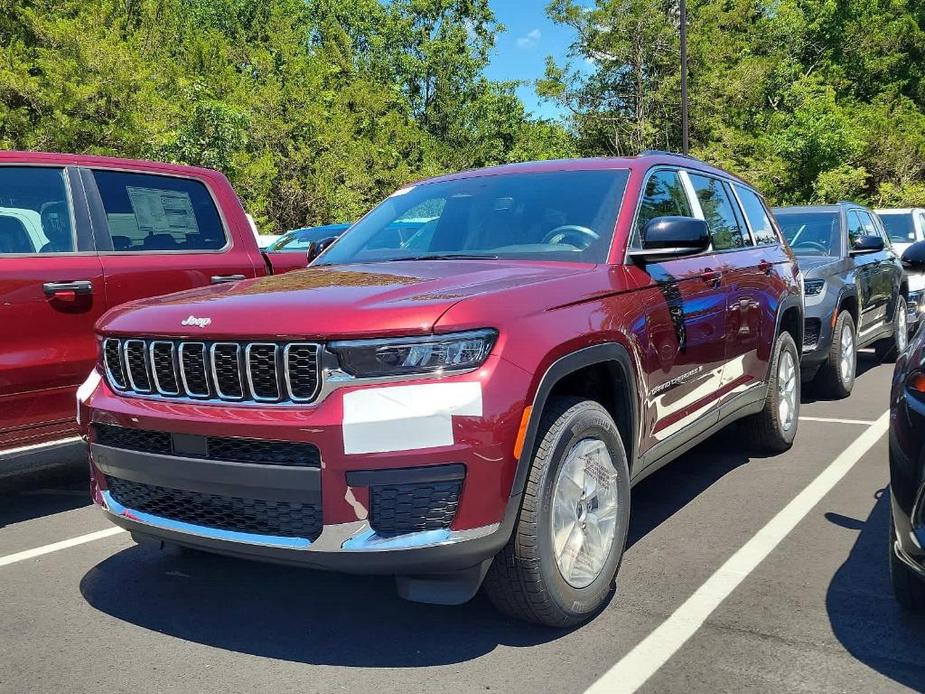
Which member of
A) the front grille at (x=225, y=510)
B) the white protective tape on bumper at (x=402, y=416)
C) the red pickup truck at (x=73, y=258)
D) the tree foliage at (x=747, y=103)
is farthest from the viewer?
the tree foliage at (x=747, y=103)

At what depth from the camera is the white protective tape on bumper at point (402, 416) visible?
8.66 ft

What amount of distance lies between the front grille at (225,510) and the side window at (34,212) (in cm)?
212

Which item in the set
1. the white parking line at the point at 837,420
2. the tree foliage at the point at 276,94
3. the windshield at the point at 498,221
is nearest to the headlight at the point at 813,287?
the white parking line at the point at 837,420

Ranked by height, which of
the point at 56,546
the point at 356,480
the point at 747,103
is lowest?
the point at 56,546

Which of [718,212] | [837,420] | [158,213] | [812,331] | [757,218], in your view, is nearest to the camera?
[718,212]

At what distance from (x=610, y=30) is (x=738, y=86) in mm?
5763

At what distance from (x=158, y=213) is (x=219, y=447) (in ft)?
9.99

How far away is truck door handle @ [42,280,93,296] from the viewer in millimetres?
4629

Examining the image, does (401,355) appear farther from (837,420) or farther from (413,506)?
(837,420)

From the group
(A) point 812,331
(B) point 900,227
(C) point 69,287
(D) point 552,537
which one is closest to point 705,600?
(D) point 552,537

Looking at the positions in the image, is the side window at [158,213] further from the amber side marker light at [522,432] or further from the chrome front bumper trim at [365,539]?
the amber side marker light at [522,432]

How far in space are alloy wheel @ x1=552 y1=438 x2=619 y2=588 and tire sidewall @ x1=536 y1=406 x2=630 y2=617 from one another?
0.03 metres

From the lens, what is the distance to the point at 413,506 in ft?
8.82

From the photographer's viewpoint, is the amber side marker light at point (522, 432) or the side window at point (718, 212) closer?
the amber side marker light at point (522, 432)
